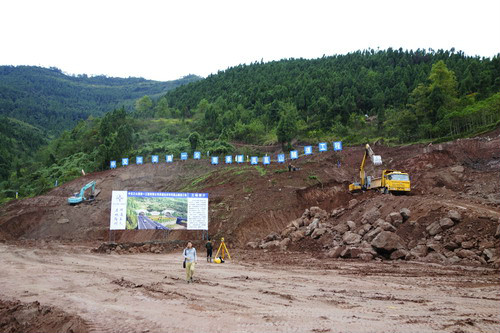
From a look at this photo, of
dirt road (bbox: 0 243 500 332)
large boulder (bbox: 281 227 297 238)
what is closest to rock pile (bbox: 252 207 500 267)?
large boulder (bbox: 281 227 297 238)

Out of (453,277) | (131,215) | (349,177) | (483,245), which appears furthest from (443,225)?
(349,177)

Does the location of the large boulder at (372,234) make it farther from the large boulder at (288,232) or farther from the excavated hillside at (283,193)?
the large boulder at (288,232)

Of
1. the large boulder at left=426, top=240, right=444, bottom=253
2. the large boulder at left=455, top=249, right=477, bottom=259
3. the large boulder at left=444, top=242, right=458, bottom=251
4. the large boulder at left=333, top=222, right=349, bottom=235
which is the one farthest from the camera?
the large boulder at left=333, top=222, right=349, bottom=235

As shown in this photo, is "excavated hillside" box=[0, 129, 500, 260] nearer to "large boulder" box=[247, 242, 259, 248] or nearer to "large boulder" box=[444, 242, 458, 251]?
"large boulder" box=[444, 242, 458, 251]

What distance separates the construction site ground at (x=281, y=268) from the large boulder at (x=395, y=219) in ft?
1.96

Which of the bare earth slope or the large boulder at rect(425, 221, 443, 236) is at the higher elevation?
the bare earth slope

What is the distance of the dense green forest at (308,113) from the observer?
65.3 metres

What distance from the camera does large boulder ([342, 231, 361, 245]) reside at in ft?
79.4

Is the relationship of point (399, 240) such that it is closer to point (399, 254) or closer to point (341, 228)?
point (399, 254)

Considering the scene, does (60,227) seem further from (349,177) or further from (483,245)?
(483,245)

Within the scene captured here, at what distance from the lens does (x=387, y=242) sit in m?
21.6

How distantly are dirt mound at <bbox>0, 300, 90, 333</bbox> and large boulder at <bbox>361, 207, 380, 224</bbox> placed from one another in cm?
2037

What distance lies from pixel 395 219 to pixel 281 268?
834 cm

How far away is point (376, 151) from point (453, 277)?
1574 inches
